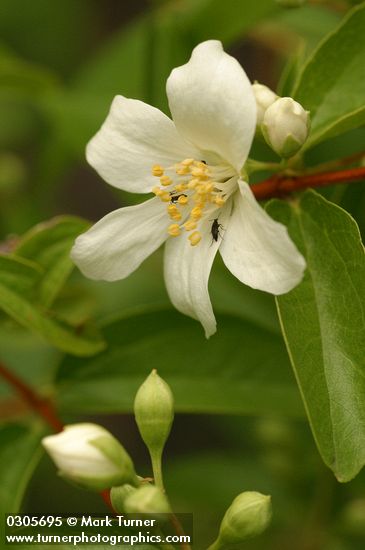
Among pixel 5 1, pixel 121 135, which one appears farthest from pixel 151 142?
pixel 5 1

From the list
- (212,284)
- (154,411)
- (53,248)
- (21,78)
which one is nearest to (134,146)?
(53,248)

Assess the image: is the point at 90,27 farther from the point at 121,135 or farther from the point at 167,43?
the point at 121,135

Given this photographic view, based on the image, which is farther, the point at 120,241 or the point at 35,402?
the point at 35,402

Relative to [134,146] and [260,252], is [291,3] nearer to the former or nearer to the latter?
[134,146]

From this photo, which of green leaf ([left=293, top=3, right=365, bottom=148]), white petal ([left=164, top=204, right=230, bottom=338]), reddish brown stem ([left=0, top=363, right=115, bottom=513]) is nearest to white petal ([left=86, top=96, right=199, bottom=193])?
white petal ([left=164, top=204, right=230, bottom=338])

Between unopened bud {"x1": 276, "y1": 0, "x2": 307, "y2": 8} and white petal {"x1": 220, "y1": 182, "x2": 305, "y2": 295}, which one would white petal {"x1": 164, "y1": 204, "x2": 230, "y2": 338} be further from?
unopened bud {"x1": 276, "y1": 0, "x2": 307, "y2": 8}

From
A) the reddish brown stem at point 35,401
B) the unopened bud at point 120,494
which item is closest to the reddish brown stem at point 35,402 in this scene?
the reddish brown stem at point 35,401
